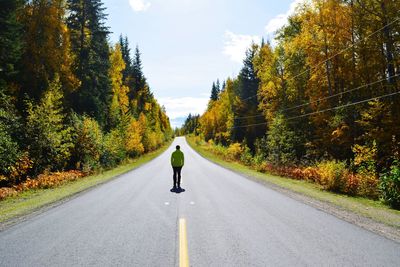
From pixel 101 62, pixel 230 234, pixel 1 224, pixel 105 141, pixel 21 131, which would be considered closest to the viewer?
pixel 230 234

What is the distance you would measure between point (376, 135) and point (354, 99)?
552 cm

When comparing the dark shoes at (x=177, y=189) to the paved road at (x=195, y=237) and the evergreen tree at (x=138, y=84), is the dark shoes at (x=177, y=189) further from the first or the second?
the evergreen tree at (x=138, y=84)

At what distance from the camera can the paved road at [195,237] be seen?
603cm

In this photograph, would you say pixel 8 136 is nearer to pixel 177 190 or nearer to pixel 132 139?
pixel 177 190

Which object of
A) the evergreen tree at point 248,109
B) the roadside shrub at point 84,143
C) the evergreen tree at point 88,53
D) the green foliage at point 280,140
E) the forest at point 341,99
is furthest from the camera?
the evergreen tree at point 248,109

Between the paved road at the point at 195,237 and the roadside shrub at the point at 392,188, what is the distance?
4.46m

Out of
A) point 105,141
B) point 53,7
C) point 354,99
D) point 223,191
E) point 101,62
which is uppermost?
point 53,7

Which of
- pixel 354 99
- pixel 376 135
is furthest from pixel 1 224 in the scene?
pixel 354 99

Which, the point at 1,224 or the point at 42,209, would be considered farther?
the point at 42,209

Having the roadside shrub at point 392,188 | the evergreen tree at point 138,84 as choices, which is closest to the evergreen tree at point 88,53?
the roadside shrub at point 392,188

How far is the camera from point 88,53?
Answer: 3547 centimetres

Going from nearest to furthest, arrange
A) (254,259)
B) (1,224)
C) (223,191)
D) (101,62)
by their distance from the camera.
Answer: (254,259) < (1,224) < (223,191) < (101,62)

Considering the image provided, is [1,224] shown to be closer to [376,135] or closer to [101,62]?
[376,135]

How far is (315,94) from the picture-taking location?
98.8 ft
